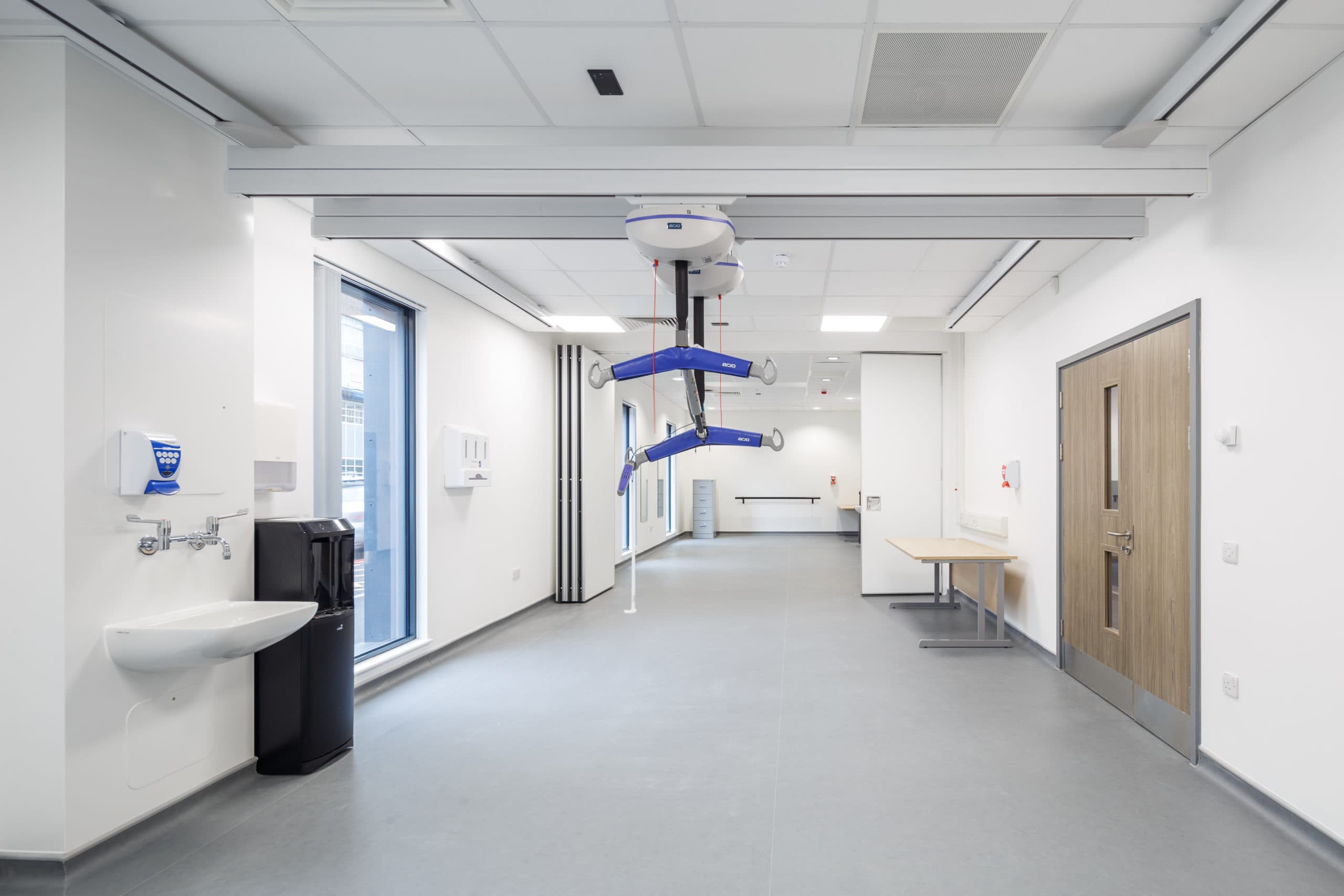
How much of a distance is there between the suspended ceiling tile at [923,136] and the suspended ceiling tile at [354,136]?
72.5 inches

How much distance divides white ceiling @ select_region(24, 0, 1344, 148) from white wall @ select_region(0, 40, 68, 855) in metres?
0.34

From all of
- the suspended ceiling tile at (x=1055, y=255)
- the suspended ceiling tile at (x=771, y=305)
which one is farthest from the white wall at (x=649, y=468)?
the suspended ceiling tile at (x=1055, y=255)

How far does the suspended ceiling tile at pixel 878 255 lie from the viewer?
4.50 meters

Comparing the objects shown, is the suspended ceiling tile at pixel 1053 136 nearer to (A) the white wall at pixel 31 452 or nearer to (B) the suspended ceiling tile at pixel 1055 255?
(B) the suspended ceiling tile at pixel 1055 255

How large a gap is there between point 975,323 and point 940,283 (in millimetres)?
1263

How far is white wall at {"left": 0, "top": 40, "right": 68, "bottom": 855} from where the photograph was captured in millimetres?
2416

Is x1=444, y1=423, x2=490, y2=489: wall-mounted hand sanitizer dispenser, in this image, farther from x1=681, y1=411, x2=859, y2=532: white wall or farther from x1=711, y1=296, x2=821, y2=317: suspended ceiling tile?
x1=681, y1=411, x2=859, y2=532: white wall

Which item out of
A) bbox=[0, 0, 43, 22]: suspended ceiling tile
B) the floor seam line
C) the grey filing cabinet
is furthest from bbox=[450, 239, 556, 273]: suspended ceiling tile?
the grey filing cabinet

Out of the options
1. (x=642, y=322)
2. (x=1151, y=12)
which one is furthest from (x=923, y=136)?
(x=642, y=322)

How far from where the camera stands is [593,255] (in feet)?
15.7

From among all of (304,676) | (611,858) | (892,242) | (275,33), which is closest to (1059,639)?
(892,242)

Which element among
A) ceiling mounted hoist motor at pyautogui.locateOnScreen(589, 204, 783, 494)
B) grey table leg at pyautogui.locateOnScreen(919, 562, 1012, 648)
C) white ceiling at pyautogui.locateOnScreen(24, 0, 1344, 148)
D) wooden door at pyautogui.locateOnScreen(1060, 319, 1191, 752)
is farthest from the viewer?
grey table leg at pyautogui.locateOnScreen(919, 562, 1012, 648)

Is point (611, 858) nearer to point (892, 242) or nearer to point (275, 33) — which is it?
point (275, 33)

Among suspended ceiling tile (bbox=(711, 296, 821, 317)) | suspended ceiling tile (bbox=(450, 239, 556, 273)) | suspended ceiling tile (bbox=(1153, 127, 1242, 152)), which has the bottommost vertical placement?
suspended ceiling tile (bbox=(711, 296, 821, 317))
